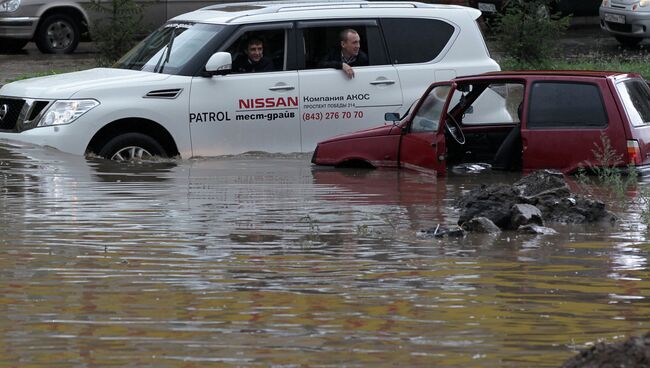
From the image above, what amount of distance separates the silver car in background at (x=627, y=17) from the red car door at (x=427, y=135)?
1251 cm

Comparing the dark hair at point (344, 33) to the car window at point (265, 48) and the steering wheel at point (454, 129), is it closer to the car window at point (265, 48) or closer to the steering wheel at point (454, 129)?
the car window at point (265, 48)

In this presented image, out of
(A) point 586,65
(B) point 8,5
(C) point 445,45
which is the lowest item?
(A) point 586,65

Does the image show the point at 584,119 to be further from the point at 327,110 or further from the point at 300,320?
the point at 300,320

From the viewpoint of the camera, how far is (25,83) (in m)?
13.3

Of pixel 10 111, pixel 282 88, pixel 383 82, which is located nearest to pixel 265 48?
pixel 282 88

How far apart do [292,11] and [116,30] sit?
6968 millimetres

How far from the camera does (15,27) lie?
21.4m

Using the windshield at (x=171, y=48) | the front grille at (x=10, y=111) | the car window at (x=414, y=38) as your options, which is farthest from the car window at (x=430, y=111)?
the front grille at (x=10, y=111)

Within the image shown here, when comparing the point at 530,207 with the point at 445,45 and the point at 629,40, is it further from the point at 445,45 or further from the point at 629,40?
the point at 629,40

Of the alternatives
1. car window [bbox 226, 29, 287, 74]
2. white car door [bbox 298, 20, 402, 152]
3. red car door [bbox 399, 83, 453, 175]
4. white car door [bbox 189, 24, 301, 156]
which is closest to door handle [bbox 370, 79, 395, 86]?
white car door [bbox 298, 20, 402, 152]

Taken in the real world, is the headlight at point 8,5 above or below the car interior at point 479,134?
above

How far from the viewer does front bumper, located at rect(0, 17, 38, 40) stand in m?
21.3

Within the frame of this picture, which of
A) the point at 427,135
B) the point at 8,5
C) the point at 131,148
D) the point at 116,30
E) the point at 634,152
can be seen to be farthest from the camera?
the point at 8,5

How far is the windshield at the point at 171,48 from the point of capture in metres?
13.1
